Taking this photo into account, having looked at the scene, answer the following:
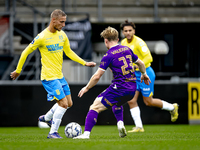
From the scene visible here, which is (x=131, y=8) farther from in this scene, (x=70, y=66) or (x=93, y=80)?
(x=93, y=80)

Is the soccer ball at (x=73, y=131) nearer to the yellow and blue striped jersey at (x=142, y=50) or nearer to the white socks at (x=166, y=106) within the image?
the yellow and blue striped jersey at (x=142, y=50)

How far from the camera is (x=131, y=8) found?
659 inches

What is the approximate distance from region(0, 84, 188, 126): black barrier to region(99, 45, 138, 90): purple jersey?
444 centimetres

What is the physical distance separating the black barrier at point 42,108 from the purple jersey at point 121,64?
4437 millimetres

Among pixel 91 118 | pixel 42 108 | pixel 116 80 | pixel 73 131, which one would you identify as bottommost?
pixel 42 108

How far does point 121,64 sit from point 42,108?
4789 mm

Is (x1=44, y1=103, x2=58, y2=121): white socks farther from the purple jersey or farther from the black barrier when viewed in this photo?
the black barrier

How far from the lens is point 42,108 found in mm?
9773

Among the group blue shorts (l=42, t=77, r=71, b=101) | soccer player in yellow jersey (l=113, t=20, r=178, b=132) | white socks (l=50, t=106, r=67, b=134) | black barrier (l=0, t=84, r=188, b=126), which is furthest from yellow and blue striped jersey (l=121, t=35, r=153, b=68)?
black barrier (l=0, t=84, r=188, b=126)

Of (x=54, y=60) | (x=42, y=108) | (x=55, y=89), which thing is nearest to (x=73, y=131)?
(x=55, y=89)

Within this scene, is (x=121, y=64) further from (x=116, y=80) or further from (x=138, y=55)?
(x=138, y=55)

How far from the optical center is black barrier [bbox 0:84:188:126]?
32.0ft

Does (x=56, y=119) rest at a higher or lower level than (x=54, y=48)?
lower

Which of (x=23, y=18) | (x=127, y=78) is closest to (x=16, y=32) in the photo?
(x=23, y=18)
